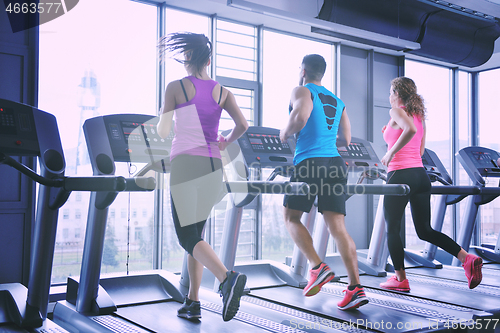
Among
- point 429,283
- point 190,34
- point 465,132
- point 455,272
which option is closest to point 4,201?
point 190,34

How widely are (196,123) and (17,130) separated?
0.90 m

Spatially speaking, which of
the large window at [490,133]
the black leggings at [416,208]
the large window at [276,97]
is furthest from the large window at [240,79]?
the large window at [490,133]

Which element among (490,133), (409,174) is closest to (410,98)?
(409,174)

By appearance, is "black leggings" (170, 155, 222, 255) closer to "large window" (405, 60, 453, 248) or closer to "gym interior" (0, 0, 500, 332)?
"gym interior" (0, 0, 500, 332)

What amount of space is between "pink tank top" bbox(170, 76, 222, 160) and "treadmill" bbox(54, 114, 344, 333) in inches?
12.5

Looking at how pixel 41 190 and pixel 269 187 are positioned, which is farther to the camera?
pixel 41 190

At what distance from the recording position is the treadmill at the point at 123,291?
2.38m

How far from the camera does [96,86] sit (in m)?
3.99

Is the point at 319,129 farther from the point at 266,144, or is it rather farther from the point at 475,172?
the point at 475,172

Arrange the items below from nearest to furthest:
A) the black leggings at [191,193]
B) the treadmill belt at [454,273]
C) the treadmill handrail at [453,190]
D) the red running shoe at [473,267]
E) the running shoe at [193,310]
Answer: the black leggings at [191,193] < the running shoe at [193,310] < the red running shoe at [473,267] < the treadmill handrail at [453,190] < the treadmill belt at [454,273]

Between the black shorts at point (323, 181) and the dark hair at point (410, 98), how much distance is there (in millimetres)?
851

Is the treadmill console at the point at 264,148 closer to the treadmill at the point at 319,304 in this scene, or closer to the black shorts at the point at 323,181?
the treadmill at the point at 319,304

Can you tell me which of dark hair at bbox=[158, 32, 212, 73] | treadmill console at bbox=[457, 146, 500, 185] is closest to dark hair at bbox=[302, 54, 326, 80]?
dark hair at bbox=[158, 32, 212, 73]

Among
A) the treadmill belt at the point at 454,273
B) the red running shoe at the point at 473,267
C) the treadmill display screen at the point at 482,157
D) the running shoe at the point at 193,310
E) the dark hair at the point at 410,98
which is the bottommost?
the treadmill belt at the point at 454,273
